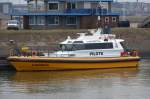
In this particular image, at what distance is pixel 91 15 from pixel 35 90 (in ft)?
113

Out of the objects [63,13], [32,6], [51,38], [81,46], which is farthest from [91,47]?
[32,6]

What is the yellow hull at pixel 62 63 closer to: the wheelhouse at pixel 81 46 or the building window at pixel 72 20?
the wheelhouse at pixel 81 46

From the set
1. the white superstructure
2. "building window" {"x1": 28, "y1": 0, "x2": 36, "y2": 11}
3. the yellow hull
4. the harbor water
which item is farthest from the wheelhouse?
"building window" {"x1": 28, "y1": 0, "x2": 36, "y2": 11}

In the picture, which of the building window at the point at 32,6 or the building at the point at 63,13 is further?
the building window at the point at 32,6

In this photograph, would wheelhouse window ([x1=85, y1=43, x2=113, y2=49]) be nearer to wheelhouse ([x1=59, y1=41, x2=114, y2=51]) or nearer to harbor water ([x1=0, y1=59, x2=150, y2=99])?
wheelhouse ([x1=59, y1=41, x2=114, y2=51])

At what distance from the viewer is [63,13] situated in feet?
221

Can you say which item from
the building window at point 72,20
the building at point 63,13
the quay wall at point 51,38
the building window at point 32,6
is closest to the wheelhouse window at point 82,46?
the quay wall at point 51,38

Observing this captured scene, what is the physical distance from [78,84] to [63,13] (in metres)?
32.7

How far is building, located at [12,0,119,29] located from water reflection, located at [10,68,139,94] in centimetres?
2550

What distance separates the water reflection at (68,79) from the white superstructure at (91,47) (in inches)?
43.0

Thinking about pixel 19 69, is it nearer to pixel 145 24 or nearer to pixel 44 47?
pixel 44 47

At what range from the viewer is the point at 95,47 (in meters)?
42.1

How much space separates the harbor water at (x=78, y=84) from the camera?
101 feet

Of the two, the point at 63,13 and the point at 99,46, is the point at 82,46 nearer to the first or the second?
the point at 99,46
